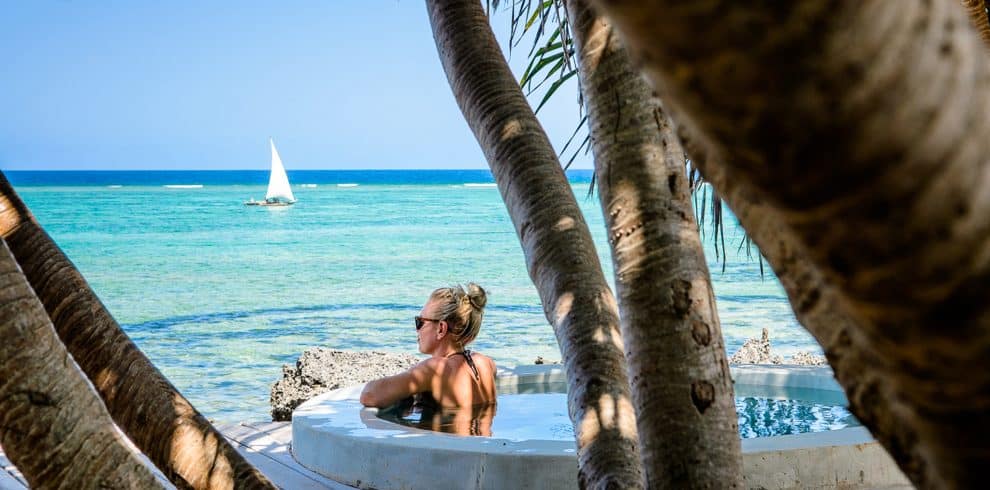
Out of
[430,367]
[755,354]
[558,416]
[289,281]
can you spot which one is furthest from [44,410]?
[289,281]

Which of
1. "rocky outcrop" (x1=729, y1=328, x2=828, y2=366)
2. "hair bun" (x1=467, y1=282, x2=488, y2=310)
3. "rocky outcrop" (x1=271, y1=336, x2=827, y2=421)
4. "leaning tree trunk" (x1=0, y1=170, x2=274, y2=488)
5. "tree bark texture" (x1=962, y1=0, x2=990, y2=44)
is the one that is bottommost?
"rocky outcrop" (x1=729, y1=328, x2=828, y2=366)

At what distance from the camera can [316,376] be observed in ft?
24.6

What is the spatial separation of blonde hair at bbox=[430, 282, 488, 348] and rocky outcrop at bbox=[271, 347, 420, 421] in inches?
72.0

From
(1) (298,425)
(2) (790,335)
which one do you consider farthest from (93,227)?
(1) (298,425)

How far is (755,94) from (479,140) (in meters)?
1.70

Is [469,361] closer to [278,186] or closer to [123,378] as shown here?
[123,378]

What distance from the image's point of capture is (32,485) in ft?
3.72

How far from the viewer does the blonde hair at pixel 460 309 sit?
5.79 meters

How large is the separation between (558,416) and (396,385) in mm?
1084

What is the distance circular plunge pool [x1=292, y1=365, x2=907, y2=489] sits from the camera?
14.8ft

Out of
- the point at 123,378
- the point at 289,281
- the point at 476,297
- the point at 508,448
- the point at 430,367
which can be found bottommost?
the point at 289,281

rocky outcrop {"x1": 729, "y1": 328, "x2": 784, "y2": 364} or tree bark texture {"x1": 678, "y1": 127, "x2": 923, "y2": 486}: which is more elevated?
tree bark texture {"x1": 678, "y1": 127, "x2": 923, "y2": 486}

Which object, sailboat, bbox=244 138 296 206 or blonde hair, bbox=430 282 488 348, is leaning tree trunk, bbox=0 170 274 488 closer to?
blonde hair, bbox=430 282 488 348

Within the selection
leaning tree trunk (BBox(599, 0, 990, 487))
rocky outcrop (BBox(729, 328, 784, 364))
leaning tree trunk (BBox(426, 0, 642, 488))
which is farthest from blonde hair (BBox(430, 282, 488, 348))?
leaning tree trunk (BBox(599, 0, 990, 487))
